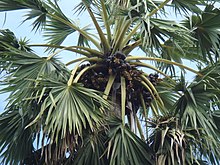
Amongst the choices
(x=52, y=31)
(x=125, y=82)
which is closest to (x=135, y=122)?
(x=125, y=82)

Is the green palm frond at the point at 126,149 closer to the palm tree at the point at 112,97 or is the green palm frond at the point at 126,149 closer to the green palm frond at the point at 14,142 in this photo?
the palm tree at the point at 112,97

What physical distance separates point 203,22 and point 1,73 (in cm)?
238

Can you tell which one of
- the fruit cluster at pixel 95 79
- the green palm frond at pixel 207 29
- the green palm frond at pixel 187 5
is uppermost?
the green palm frond at pixel 187 5

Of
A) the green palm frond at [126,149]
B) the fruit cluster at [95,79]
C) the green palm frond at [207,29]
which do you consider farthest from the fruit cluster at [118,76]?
the green palm frond at [207,29]

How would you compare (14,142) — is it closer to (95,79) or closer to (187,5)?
(95,79)

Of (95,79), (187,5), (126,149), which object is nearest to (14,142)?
(95,79)

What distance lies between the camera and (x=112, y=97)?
19.1 feet

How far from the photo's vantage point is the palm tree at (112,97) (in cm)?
505

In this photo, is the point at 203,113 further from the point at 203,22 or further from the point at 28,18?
the point at 28,18

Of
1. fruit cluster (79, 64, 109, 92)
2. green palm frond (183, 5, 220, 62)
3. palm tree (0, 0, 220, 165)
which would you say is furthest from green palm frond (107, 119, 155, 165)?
green palm frond (183, 5, 220, 62)

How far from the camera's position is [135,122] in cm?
597

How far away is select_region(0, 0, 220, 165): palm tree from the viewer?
505cm

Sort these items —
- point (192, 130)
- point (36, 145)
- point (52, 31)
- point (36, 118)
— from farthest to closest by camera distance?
point (52, 31) < point (36, 145) < point (192, 130) < point (36, 118)

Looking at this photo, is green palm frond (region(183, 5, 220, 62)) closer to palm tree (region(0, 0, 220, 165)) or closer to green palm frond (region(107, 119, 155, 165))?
palm tree (region(0, 0, 220, 165))
